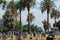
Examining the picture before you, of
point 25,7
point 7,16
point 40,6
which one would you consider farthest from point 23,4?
point 7,16

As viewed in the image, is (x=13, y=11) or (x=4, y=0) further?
(x=13, y=11)

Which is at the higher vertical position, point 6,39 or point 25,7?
point 25,7

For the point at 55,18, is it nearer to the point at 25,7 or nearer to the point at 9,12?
the point at 9,12

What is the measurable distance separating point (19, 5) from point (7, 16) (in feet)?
60.0

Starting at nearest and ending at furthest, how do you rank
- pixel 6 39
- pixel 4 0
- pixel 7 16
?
pixel 4 0, pixel 6 39, pixel 7 16

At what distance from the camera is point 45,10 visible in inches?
2499

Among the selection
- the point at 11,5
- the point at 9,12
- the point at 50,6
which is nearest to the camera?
the point at 50,6

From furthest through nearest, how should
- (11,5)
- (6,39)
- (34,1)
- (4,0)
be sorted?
(11,5), (34,1), (6,39), (4,0)

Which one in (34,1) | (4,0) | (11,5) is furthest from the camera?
(11,5)

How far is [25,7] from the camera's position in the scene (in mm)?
57531

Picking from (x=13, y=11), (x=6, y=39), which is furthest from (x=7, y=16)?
(x=6, y=39)

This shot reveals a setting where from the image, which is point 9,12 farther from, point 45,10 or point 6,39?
point 6,39

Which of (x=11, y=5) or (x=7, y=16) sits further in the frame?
(x=7, y=16)

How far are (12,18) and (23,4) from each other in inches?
707
